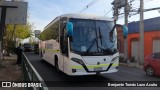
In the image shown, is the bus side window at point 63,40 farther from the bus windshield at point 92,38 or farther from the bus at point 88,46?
the bus windshield at point 92,38

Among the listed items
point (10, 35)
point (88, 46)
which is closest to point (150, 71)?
point (88, 46)

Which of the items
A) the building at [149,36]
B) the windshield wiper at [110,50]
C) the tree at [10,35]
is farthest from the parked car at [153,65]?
the tree at [10,35]

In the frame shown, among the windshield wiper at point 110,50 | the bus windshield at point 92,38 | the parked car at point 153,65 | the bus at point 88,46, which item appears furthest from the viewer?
the parked car at point 153,65

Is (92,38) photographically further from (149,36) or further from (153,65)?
(149,36)

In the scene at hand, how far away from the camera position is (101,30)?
1266cm

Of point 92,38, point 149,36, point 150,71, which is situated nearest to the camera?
point 92,38

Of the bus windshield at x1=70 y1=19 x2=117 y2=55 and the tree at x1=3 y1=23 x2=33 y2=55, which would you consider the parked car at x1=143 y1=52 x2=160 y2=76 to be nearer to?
the bus windshield at x1=70 y1=19 x2=117 y2=55

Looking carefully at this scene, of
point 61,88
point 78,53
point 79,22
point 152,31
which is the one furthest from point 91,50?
point 152,31

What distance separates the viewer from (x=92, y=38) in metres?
12.3

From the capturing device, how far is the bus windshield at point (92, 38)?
12008 mm

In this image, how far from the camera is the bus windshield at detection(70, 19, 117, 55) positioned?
12.0 metres

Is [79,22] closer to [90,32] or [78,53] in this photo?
[90,32]

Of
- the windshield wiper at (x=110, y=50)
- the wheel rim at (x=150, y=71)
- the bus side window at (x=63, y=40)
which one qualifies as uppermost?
the bus side window at (x=63, y=40)

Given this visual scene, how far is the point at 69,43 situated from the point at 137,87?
3.54 meters
